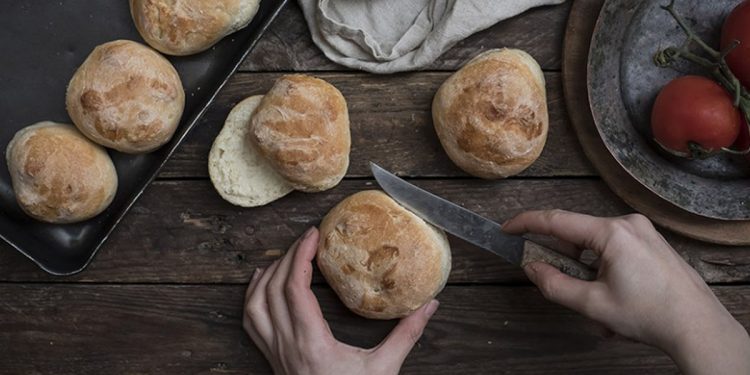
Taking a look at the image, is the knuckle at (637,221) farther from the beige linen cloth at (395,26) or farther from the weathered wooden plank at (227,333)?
the beige linen cloth at (395,26)

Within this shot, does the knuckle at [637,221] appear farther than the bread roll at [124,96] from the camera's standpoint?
No

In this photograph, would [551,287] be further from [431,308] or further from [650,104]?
[650,104]

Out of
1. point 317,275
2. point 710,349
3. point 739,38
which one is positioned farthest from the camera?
point 317,275

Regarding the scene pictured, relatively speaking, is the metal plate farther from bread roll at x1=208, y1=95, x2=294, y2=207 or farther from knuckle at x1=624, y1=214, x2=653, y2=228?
bread roll at x1=208, y1=95, x2=294, y2=207

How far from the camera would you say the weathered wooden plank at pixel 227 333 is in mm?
1717

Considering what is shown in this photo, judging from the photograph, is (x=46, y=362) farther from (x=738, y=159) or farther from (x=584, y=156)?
(x=738, y=159)

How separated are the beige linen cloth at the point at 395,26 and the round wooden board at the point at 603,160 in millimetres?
87

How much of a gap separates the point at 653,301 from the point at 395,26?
87cm

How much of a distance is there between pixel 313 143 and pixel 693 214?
0.92m

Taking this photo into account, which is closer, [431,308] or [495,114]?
[495,114]

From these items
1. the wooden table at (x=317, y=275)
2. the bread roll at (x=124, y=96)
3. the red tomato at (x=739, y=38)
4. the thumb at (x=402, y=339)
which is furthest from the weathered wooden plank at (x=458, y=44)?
the thumb at (x=402, y=339)

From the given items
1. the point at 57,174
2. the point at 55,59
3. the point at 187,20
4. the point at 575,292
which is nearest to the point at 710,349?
the point at 575,292

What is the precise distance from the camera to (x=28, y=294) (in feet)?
5.87

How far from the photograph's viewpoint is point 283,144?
5.10 feet
